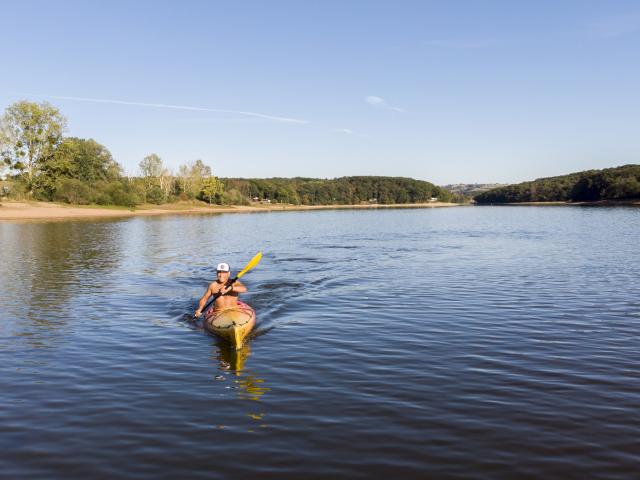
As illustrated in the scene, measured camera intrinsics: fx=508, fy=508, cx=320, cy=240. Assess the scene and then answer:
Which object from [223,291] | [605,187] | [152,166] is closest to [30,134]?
[152,166]

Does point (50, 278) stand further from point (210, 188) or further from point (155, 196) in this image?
point (210, 188)

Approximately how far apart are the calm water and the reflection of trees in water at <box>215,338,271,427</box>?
2.0 inches

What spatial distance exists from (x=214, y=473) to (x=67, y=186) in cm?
9143

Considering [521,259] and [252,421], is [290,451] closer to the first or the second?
[252,421]

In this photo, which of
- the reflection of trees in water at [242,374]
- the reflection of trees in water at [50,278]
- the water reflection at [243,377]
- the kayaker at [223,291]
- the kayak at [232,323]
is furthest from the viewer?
the reflection of trees in water at [50,278]

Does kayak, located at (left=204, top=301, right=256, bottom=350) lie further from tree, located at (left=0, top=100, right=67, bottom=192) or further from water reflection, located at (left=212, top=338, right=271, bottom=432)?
tree, located at (left=0, top=100, right=67, bottom=192)

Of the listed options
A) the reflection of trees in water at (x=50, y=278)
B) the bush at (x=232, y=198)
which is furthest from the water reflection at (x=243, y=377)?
the bush at (x=232, y=198)

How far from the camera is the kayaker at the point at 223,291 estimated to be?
13641 millimetres

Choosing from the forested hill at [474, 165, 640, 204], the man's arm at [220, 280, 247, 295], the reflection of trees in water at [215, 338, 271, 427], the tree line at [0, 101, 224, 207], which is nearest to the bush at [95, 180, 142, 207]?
the tree line at [0, 101, 224, 207]

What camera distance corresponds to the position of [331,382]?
914 cm

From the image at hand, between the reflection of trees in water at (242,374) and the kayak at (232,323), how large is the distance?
0.62ft

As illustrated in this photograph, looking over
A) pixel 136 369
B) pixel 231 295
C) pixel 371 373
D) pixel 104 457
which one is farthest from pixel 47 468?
pixel 231 295

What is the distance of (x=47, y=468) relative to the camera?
6.21 metres

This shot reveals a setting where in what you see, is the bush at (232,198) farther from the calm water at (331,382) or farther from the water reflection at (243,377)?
the water reflection at (243,377)
